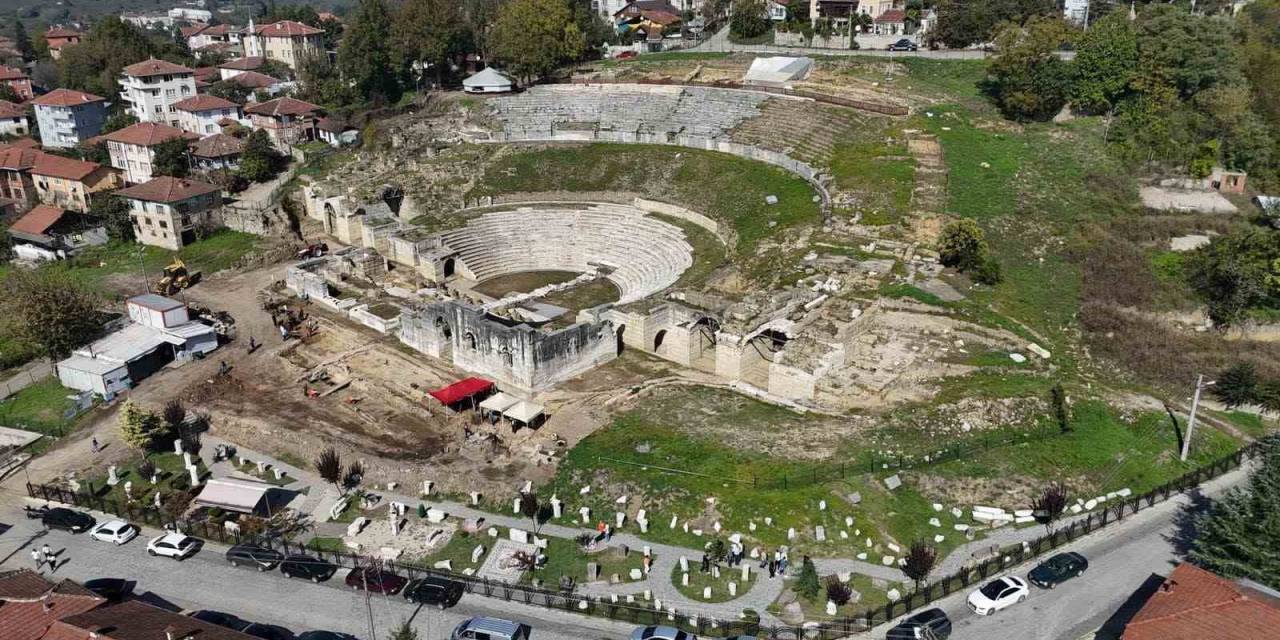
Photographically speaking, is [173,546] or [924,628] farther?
[173,546]

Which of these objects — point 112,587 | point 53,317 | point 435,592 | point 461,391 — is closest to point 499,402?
point 461,391

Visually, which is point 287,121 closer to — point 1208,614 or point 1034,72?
point 1034,72

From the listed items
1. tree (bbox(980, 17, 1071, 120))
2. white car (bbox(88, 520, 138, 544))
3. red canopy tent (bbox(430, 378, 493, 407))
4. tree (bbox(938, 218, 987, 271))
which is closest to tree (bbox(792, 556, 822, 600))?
red canopy tent (bbox(430, 378, 493, 407))

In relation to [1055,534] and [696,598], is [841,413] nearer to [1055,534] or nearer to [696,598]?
[1055,534]

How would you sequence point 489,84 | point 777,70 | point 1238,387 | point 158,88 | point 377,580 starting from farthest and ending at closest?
point 158,88, point 489,84, point 777,70, point 1238,387, point 377,580

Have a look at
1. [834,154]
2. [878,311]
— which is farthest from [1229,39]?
[878,311]

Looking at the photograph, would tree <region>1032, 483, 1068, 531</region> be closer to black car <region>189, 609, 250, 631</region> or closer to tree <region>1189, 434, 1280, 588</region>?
tree <region>1189, 434, 1280, 588</region>

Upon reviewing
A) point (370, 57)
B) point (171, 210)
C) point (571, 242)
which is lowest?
point (571, 242)

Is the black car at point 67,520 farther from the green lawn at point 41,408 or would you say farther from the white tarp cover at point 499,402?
the white tarp cover at point 499,402
